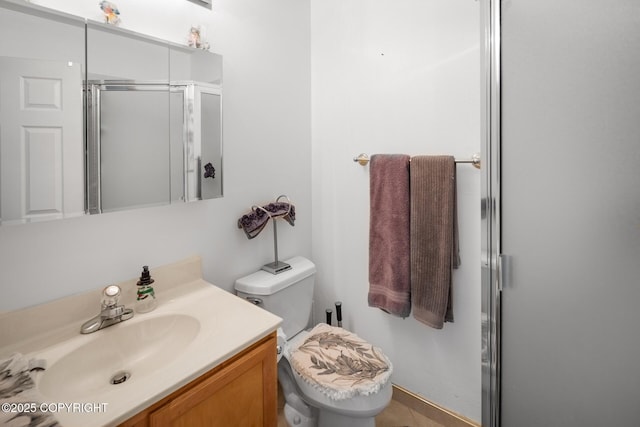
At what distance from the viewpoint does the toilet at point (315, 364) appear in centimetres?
122

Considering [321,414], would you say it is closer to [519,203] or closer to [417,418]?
[417,418]

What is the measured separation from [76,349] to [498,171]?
1376 mm

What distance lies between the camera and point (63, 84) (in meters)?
0.95

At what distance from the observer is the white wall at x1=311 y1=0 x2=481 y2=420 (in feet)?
4.63

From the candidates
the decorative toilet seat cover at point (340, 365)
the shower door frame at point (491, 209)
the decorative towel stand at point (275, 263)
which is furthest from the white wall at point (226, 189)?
the shower door frame at point (491, 209)

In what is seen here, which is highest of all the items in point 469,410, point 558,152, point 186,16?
point 186,16

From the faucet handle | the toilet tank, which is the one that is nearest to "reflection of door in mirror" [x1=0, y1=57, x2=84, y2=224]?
the faucet handle

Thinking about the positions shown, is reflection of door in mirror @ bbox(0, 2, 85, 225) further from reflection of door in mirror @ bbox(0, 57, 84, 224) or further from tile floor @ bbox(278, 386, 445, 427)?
tile floor @ bbox(278, 386, 445, 427)

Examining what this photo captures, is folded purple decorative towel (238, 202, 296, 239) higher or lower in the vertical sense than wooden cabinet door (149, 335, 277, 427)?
higher

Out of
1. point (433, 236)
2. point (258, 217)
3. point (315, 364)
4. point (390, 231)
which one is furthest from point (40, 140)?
point (433, 236)

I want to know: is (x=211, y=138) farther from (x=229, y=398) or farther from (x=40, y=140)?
(x=229, y=398)

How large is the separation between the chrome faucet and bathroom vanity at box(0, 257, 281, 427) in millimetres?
20

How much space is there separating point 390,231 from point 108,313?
1182 mm

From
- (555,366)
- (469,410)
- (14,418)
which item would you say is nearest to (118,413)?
(14,418)
